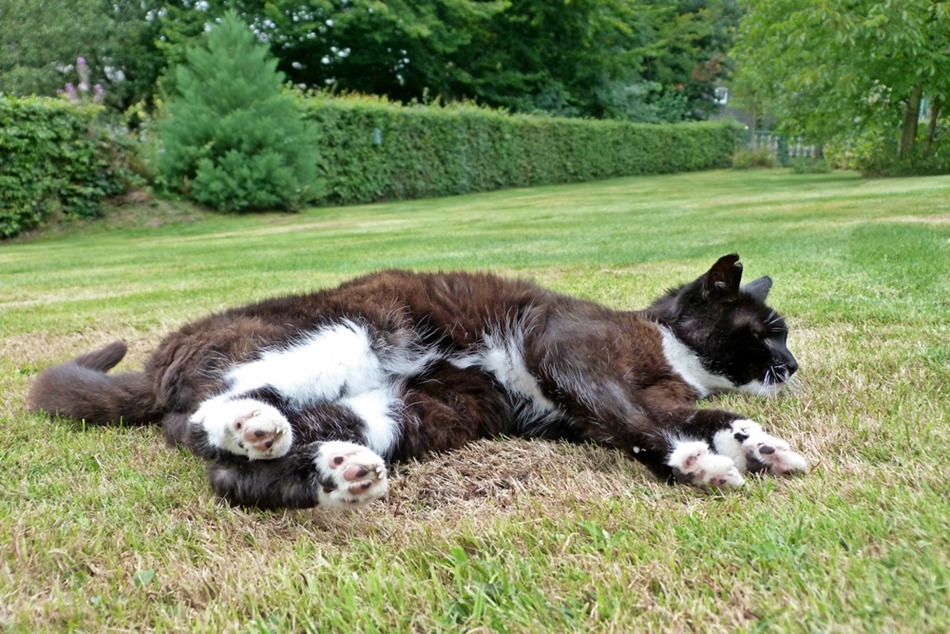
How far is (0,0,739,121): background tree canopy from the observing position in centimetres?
2502

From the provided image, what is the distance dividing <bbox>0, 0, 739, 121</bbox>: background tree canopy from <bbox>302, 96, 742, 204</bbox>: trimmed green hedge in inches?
118

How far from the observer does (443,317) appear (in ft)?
8.27

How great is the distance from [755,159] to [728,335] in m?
30.8

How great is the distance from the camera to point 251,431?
5.79 ft

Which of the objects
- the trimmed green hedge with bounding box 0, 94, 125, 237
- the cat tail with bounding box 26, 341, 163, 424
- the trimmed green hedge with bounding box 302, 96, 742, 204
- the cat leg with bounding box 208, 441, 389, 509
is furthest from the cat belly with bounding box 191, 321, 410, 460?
the trimmed green hedge with bounding box 302, 96, 742, 204

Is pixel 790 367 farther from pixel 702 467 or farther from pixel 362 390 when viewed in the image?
pixel 362 390

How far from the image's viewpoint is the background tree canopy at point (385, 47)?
82.1 feet

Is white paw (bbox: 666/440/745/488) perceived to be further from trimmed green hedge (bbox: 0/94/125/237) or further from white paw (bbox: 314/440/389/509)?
trimmed green hedge (bbox: 0/94/125/237)

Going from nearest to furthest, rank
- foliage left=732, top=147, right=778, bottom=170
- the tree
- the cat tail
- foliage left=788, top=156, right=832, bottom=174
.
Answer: the cat tail, the tree, foliage left=788, top=156, right=832, bottom=174, foliage left=732, top=147, right=778, bottom=170

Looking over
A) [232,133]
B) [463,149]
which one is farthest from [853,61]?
[232,133]

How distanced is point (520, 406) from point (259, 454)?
0.91 m

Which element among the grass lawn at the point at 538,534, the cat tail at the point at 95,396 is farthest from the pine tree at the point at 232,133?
the cat tail at the point at 95,396

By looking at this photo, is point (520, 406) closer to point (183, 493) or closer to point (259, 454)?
point (259, 454)

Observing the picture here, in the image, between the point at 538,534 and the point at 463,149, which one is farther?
the point at 463,149
